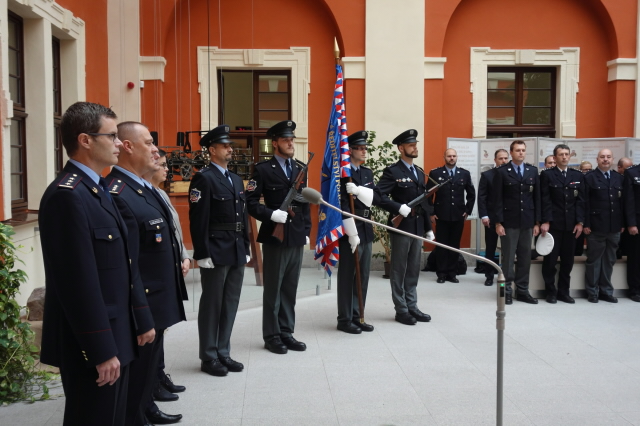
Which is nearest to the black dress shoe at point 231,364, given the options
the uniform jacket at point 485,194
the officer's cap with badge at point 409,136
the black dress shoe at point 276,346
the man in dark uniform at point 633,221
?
the black dress shoe at point 276,346

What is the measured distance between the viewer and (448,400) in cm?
415

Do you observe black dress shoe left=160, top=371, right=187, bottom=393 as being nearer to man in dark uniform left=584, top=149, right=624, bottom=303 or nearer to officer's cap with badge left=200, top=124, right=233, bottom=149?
officer's cap with badge left=200, top=124, right=233, bottom=149

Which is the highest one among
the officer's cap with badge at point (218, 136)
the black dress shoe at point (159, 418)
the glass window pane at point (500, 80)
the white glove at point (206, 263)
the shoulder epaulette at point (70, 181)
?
the glass window pane at point (500, 80)

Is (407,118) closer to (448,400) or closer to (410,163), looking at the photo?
(410,163)

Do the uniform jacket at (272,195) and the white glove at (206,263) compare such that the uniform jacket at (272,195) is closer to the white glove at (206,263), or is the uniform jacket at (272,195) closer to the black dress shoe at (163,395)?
the white glove at (206,263)

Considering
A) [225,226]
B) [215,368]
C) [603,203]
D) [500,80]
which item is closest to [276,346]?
[215,368]

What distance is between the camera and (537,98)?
10672 millimetres

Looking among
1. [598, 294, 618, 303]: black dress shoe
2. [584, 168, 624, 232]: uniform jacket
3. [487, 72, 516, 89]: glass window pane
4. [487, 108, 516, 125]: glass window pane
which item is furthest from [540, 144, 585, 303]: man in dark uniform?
[487, 72, 516, 89]: glass window pane

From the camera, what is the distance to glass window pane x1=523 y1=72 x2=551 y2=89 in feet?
34.8

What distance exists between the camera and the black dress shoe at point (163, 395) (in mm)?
4113

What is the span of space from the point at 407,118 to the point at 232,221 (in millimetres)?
5574

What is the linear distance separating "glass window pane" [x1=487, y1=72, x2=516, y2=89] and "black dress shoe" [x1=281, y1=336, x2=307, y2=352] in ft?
21.8

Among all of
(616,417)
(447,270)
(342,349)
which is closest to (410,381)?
(342,349)

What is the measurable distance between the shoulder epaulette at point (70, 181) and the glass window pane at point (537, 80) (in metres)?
9.37
